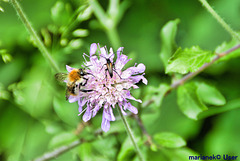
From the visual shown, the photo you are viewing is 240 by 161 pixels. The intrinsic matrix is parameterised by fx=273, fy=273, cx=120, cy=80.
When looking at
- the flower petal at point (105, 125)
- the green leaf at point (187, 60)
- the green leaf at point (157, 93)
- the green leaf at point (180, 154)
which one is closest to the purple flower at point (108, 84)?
the flower petal at point (105, 125)

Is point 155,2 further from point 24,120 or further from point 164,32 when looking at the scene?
point 24,120

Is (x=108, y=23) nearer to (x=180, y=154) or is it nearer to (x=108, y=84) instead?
(x=108, y=84)

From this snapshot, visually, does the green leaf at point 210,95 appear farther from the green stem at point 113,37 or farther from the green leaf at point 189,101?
the green stem at point 113,37

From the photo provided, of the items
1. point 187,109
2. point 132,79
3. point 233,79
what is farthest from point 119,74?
point 233,79

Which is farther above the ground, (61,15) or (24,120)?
(61,15)

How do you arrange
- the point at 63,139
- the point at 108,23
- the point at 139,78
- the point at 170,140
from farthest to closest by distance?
1. the point at 108,23
2. the point at 63,139
3. the point at 170,140
4. the point at 139,78

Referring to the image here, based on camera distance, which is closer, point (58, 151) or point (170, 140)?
point (170, 140)

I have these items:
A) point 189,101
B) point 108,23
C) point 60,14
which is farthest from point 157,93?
point 60,14
